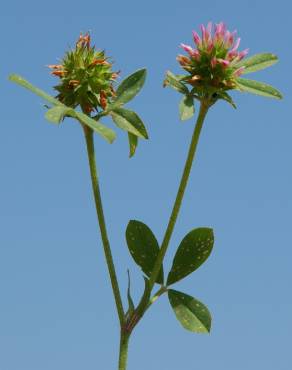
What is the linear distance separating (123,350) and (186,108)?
1.17 metres

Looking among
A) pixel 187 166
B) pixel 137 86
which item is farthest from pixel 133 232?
pixel 137 86

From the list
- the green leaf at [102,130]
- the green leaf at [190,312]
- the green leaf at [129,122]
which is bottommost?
the green leaf at [190,312]

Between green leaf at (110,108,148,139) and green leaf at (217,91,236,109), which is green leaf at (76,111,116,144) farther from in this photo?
green leaf at (217,91,236,109)

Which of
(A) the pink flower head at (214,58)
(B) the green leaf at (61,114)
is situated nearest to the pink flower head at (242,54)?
(A) the pink flower head at (214,58)

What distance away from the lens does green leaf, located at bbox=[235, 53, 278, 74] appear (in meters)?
3.86

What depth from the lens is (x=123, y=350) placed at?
3561 millimetres

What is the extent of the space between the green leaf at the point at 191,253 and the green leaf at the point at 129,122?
0.62 m

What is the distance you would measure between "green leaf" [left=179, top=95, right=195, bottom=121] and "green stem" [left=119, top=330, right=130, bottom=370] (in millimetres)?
1057

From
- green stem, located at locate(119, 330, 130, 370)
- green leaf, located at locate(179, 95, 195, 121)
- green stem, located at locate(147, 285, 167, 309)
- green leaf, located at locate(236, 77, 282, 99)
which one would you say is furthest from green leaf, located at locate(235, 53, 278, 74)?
green stem, located at locate(119, 330, 130, 370)

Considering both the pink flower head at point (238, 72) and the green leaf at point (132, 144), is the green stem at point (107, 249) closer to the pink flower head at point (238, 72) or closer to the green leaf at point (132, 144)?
the green leaf at point (132, 144)

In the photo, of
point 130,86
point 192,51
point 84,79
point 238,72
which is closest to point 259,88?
point 238,72

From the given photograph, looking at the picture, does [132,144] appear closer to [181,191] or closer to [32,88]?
[181,191]

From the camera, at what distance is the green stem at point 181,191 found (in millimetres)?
3590

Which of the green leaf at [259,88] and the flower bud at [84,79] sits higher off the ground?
the green leaf at [259,88]
